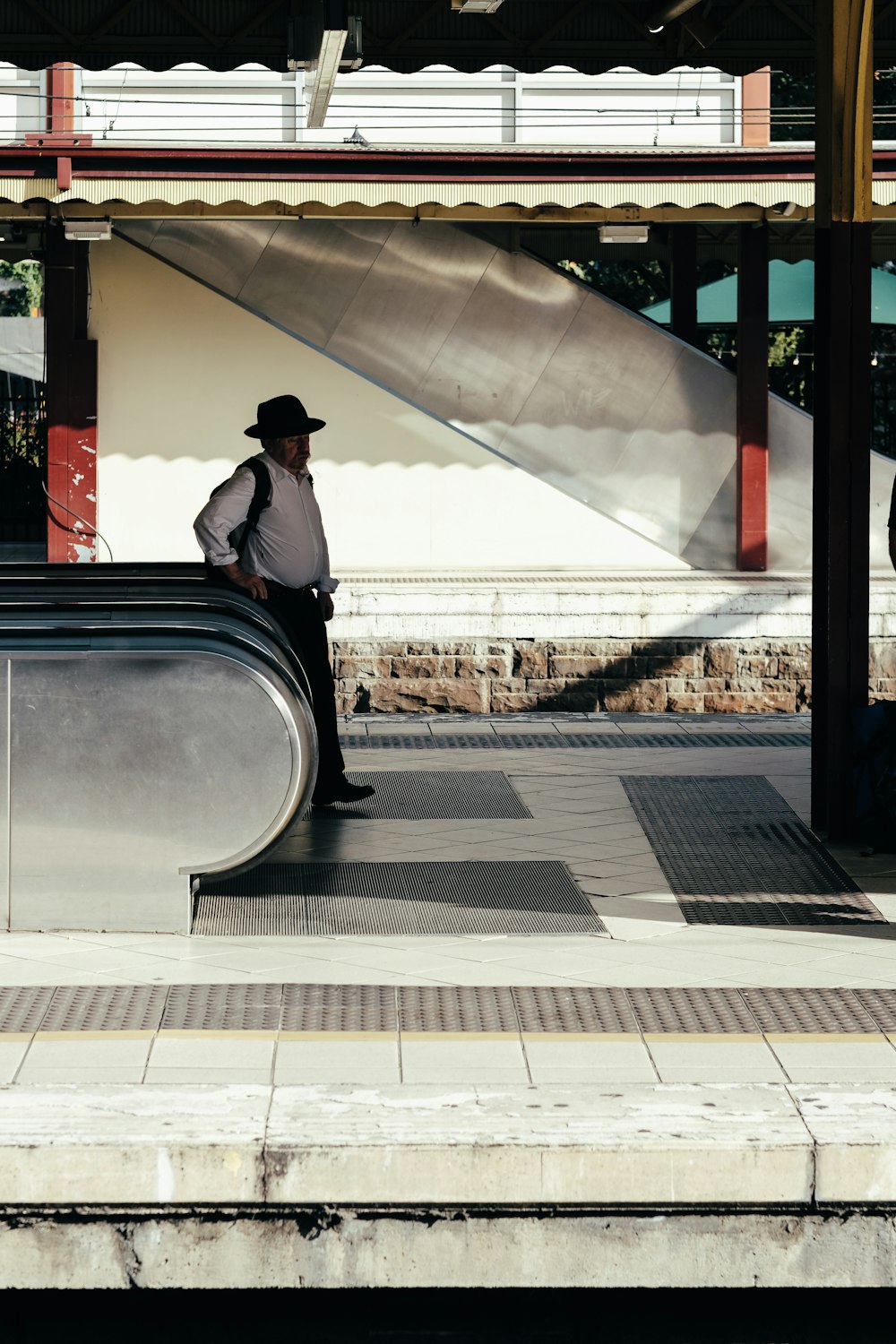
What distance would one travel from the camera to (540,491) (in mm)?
15953

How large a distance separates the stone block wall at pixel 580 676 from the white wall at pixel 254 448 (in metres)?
2.44

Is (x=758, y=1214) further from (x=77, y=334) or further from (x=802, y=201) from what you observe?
(x=77, y=334)

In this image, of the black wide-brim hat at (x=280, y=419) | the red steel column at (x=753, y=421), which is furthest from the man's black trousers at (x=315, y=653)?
the red steel column at (x=753, y=421)

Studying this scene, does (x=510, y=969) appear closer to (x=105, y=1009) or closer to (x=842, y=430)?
(x=105, y=1009)

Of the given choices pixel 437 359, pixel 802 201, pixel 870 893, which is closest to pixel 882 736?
pixel 870 893

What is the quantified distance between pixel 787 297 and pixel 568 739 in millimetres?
9257

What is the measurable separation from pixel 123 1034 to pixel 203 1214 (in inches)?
Answer: 32.9

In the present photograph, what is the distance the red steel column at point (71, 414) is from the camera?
1543 cm

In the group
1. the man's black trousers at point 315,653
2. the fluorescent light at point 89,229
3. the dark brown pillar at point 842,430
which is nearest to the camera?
the dark brown pillar at point 842,430

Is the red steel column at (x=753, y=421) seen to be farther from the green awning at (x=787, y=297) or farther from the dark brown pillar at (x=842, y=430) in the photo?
the dark brown pillar at (x=842, y=430)

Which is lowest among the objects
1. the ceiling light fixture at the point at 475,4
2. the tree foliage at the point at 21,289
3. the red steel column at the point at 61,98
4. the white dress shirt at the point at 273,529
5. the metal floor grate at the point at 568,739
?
the metal floor grate at the point at 568,739

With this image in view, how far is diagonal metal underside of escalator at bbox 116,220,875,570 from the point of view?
15727 mm

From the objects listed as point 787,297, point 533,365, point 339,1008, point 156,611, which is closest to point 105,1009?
point 339,1008

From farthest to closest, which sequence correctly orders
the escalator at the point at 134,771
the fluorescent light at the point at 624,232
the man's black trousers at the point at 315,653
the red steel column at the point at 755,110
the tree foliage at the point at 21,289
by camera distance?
1. the tree foliage at the point at 21,289
2. the red steel column at the point at 755,110
3. the fluorescent light at the point at 624,232
4. the man's black trousers at the point at 315,653
5. the escalator at the point at 134,771
